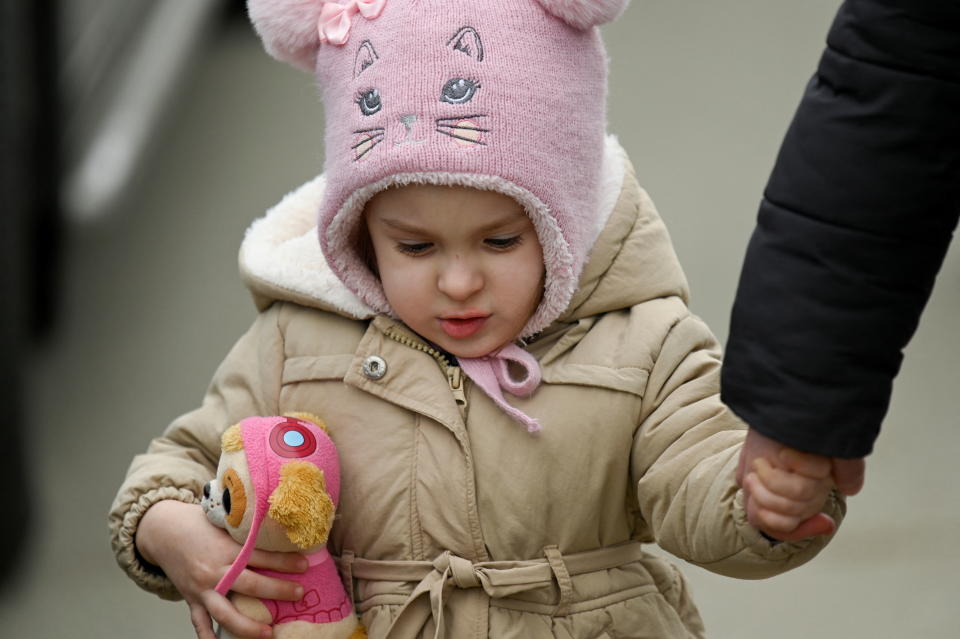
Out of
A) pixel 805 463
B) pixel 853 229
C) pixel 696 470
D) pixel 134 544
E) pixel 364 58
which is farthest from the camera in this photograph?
pixel 134 544

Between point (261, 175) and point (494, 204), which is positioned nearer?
point (494, 204)

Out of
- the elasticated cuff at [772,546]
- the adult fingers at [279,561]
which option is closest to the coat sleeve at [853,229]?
the elasticated cuff at [772,546]

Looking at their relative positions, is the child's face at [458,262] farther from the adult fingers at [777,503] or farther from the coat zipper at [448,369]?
the adult fingers at [777,503]

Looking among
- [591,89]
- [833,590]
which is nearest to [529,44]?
[591,89]

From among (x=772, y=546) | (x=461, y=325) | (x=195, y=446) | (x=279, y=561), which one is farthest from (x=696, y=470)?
(x=195, y=446)

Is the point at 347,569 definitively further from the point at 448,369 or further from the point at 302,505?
the point at 448,369

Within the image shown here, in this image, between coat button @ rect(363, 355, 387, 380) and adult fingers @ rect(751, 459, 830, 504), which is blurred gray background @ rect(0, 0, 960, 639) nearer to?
coat button @ rect(363, 355, 387, 380)

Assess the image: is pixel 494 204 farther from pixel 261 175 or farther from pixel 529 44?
pixel 261 175

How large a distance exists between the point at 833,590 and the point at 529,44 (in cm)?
212

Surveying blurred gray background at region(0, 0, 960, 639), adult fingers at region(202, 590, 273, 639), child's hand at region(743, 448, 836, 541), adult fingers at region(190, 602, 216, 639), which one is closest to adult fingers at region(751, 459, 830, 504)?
child's hand at region(743, 448, 836, 541)

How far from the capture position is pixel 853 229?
5.51 ft

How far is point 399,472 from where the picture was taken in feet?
7.10

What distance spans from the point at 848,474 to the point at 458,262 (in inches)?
23.7

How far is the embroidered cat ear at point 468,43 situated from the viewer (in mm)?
2062
